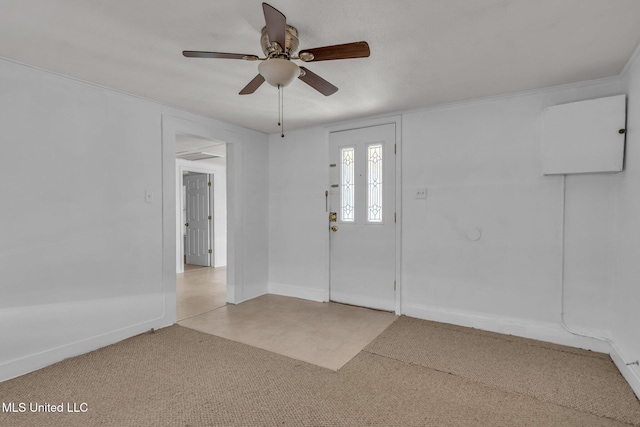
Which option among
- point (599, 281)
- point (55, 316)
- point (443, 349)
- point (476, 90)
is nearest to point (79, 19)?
point (55, 316)

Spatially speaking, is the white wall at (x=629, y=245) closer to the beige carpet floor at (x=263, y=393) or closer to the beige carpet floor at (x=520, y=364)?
the beige carpet floor at (x=520, y=364)

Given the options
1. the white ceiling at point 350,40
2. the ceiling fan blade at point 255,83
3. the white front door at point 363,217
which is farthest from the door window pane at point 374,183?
the ceiling fan blade at point 255,83

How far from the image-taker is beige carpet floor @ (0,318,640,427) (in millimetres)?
1832

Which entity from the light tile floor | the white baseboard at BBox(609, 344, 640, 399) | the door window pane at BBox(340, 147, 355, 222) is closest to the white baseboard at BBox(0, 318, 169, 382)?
the light tile floor

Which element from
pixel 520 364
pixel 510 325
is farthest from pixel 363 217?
pixel 520 364

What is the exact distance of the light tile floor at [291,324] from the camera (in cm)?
274

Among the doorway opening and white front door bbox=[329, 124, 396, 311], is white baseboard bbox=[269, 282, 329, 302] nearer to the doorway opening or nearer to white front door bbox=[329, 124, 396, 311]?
white front door bbox=[329, 124, 396, 311]

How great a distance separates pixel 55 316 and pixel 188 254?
15.2 ft

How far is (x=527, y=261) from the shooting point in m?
2.94

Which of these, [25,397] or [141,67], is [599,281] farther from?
[25,397]

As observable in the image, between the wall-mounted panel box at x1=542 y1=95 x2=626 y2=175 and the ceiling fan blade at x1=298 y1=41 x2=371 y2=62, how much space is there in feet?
6.58

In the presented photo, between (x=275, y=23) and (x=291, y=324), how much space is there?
9.10ft

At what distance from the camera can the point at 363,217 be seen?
3855 mm

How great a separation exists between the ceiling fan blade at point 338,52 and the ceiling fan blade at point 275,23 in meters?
0.13
